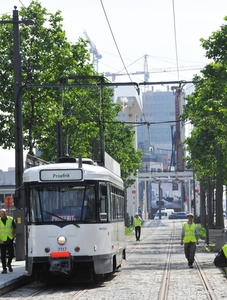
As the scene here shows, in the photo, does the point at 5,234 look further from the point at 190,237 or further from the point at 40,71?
the point at 40,71

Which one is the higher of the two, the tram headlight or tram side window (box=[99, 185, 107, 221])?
tram side window (box=[99, 185, 107, 221])

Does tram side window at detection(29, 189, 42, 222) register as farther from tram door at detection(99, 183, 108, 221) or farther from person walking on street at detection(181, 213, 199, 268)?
person walking on street at detection(181, 213, 199, 268)

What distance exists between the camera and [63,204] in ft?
70.8

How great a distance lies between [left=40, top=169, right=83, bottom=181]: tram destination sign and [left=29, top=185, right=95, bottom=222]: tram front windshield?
19cm

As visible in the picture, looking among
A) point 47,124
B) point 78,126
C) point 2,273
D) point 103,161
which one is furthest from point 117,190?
point 78,126

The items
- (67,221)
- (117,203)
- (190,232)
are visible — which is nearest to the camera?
(67,221)

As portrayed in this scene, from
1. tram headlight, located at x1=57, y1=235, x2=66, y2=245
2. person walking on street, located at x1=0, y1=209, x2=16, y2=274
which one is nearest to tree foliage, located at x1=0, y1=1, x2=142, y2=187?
person walking on street, located at x1=0, y1=209, x2=16, y2=274

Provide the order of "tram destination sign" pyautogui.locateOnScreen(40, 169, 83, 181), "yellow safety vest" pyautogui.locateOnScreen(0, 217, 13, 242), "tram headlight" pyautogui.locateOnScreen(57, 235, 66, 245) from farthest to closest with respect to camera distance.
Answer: "yellow safety vest" pyautogui.locateOnScreen(0, 217, 13, 242), "tram destination sign" pyautogui.locateOnScreen(40, 169, 83, 181), "tram headlight" pyautogui.locateOnScreen(57, 235, 66, 245)

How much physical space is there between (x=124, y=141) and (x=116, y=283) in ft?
160

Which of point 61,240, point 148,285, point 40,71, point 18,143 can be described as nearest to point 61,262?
point 61,240

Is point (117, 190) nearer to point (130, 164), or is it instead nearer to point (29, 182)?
point (29, 182)

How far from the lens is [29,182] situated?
22.0 m

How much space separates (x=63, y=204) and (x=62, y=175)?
0.65 meters

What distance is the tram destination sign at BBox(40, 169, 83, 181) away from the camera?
2161cm
